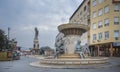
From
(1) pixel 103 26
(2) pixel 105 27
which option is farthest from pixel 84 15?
(2) pixel 105 27

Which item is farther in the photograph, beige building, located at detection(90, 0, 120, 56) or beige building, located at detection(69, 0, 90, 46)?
beige building, located at detection(69, 0, 90, 46)

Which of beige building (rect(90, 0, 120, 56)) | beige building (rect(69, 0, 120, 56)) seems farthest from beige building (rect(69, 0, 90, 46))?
beige building (rect(90, 0, 120, 56))

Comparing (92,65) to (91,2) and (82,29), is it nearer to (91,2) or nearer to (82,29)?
(82,29)

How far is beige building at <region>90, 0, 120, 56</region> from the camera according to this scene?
47.8m

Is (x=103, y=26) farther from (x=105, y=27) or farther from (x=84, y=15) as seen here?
(x=84, y=15)

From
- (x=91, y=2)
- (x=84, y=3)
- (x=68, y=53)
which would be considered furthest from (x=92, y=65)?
(x=84, y=3)

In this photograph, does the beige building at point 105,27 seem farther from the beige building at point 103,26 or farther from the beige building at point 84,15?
the beige building at point 84,15

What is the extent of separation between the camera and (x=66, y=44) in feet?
79.6

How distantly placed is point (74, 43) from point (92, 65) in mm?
6204

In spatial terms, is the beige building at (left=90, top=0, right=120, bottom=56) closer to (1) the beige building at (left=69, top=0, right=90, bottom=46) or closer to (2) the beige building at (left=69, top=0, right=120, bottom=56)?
(2) the beige building at (left=69, top=0, right=120, bottom=56)

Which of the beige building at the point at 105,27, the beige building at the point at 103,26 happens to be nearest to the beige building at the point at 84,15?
the beige building at the point at 103,26

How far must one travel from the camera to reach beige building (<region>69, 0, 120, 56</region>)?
4781 cm

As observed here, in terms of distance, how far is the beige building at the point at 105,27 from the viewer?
157 ft

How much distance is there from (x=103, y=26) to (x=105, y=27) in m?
0.88
